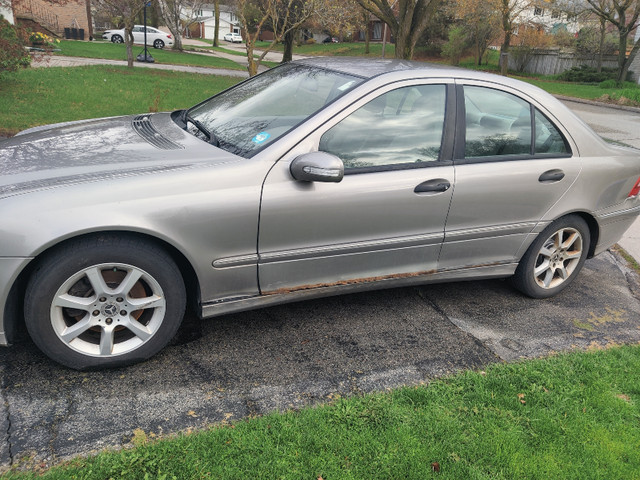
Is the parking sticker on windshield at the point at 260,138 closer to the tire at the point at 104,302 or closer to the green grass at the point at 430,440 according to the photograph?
the tire at the point at 104,302

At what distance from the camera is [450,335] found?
145 inches

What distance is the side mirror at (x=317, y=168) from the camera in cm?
303

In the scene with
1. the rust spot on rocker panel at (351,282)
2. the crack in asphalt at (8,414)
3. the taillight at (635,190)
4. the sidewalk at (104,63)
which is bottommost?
the sidewalk at (104,63)

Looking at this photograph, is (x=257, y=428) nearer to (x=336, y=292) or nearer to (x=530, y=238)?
(x=336, y=292)

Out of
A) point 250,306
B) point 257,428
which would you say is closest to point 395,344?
point 250,306

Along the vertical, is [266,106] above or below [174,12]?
above

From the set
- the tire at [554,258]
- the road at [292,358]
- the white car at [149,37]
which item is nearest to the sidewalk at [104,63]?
the white car at [149,37]

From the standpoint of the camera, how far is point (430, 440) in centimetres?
262

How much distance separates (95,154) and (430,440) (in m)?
2.34

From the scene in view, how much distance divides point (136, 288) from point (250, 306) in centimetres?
65

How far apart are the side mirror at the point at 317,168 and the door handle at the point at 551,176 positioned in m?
1.62

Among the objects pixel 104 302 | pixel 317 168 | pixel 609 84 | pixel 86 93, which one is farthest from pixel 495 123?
pixel 609 84

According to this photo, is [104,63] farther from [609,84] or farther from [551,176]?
[609,84]

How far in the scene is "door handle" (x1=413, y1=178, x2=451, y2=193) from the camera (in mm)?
3451
